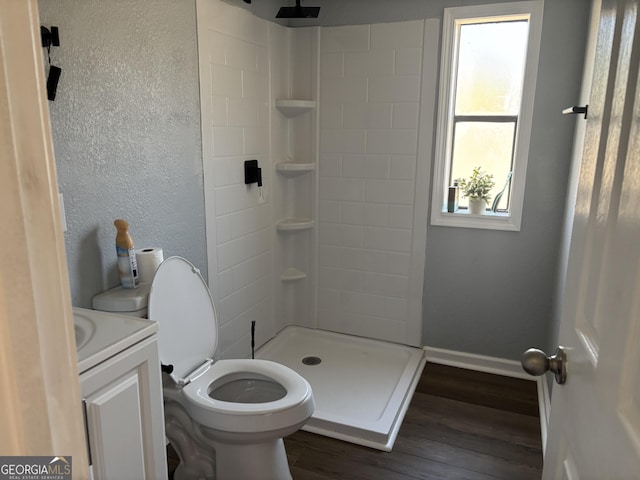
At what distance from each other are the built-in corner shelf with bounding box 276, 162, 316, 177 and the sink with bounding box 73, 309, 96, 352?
165 centimetres

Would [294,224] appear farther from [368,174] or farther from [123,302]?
[123,302]

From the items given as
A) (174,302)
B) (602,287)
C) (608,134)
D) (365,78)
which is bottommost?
(174,302)

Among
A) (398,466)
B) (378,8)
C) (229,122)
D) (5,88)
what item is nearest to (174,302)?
(229,122)

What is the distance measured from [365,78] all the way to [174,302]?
5.69ft

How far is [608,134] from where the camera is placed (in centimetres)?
73

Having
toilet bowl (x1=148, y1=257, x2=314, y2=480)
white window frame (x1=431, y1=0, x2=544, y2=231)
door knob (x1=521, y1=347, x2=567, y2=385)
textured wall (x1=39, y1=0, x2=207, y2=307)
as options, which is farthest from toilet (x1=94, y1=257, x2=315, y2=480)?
white window frame (x1=431, y1=0, x2=544, y2=231)

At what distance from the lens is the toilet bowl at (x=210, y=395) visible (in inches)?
65.0

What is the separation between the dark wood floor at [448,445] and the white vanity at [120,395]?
0.76 m

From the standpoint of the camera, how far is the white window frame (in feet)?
7.91

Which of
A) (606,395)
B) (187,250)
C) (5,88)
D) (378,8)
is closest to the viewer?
(5,88)

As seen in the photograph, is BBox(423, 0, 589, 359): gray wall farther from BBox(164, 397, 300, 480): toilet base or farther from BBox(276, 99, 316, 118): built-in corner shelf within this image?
BBox(164, 397, 300, 480): toilet base

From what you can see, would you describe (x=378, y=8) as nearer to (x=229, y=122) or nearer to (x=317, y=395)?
(x=229, y=122)

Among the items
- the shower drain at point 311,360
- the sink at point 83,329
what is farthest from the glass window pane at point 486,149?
the sink at point 83,329

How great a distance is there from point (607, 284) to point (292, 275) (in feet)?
8.24
